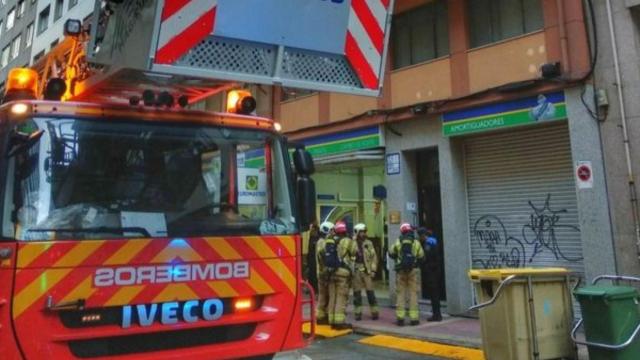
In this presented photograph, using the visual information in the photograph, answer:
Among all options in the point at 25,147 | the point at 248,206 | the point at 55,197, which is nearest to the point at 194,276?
the point at 248,206

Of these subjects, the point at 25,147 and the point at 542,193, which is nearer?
the point at 25,147

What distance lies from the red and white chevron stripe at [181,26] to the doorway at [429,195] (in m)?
8.78

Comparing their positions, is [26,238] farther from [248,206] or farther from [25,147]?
[248,206]

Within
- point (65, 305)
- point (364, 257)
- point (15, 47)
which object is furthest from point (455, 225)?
point (15, 47)

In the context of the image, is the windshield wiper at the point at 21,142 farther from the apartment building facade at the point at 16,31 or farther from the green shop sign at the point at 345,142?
the apartment building facade at the point at 16,31

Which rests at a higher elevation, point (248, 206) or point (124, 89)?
point (124, 89)

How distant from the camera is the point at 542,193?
10430 mm

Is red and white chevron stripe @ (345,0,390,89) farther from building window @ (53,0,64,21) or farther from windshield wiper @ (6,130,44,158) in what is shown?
building window @ (53,0,64,21)

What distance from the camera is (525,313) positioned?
6.55 m

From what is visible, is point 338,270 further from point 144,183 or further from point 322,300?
point 144,183

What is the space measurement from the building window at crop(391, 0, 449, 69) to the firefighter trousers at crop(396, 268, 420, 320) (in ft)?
15.2

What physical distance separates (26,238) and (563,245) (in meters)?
8.88

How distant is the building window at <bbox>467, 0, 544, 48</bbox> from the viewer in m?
10.4

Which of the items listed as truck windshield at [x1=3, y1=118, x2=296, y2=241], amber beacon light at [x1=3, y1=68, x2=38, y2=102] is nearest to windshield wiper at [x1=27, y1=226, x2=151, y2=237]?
truck windshield at [x1=3, y1=118, x2=296, y2=241]
